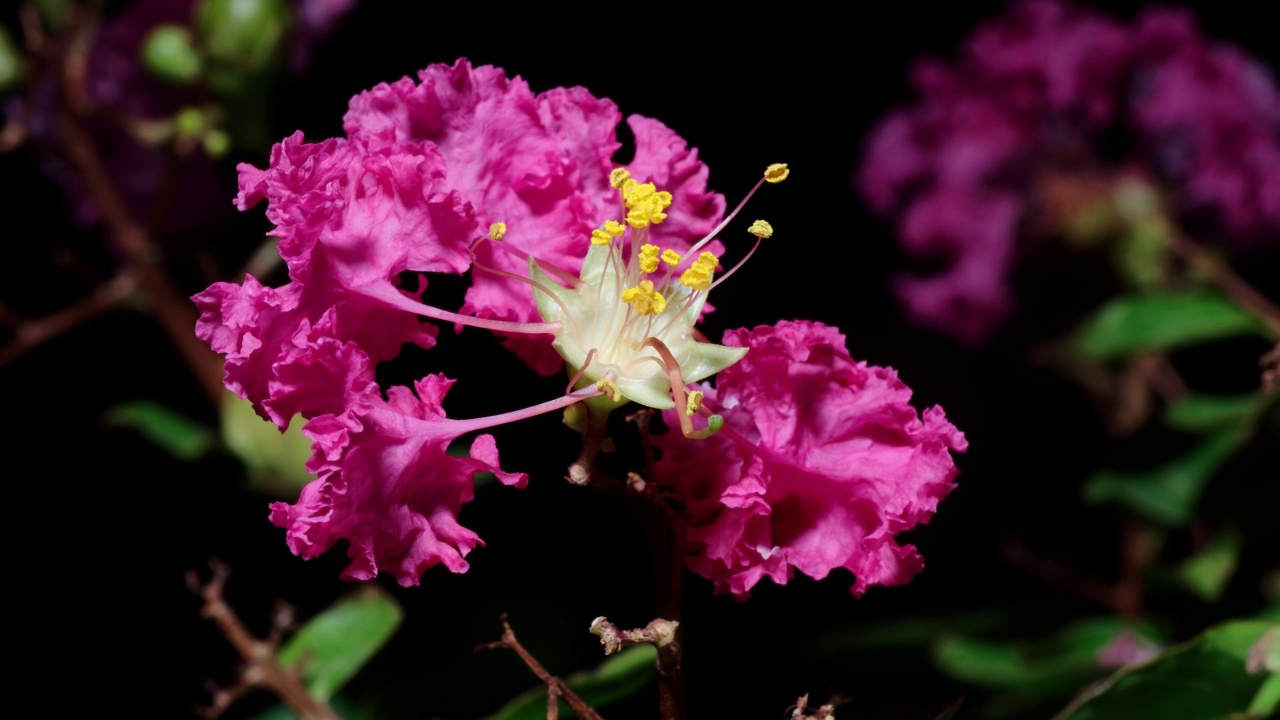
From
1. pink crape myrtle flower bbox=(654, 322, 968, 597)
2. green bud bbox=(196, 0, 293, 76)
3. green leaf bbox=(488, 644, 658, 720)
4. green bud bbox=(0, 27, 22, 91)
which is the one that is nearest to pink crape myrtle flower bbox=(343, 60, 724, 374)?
pink crape myrtle flower bbox=(654, 322, 968, 597)

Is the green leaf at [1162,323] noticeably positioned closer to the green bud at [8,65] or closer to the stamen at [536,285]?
the stamen at [536,285]

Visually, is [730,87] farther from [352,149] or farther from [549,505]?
[352,149]

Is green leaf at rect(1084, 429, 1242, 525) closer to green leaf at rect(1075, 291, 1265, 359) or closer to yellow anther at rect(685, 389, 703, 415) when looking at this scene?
green leaf at rect(1075, 291, 1265, 359)

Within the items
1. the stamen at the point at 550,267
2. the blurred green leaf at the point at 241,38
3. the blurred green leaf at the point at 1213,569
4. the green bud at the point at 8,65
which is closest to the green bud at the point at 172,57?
the blurred green leaf at the point at 241,38

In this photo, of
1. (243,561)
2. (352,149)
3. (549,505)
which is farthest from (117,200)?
(352,149)

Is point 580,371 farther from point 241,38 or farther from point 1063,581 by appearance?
point 1063,581

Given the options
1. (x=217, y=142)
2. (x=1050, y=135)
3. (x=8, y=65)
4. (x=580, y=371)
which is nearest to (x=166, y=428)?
(x=217, y=142)
